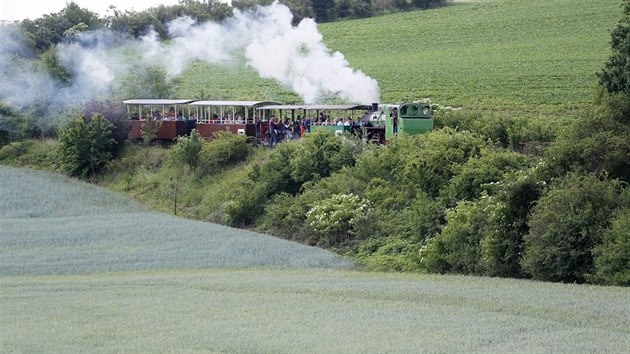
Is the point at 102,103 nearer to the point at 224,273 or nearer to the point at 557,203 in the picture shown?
the point at 224,273

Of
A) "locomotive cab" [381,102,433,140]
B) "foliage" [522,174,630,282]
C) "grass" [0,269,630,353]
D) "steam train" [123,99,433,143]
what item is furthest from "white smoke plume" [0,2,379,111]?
"grass" [0,269,630,353]

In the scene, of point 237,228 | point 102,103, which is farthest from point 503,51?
point 237,228

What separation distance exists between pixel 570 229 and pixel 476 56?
2056 inches

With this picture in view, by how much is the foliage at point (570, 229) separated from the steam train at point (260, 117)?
54.6 ft

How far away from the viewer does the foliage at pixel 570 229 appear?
3150 cm

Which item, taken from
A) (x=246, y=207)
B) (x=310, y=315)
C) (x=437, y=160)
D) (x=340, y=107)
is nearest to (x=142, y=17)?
(x=340, y=107)

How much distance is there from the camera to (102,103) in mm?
67500

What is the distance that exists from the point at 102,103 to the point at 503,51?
32639 mm

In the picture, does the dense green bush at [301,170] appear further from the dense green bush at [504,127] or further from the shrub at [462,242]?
the shrub at [462,242]

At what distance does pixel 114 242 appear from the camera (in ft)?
140

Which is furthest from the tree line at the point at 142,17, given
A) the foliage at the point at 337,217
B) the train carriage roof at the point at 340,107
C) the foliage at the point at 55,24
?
the foliage at the point at 337,217

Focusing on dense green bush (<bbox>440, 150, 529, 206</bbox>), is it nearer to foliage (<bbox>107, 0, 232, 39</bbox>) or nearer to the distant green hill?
the distant green hill

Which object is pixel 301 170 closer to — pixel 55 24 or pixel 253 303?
pixel 253 303

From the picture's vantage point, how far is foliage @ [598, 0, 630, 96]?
43.1 metres
